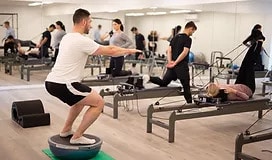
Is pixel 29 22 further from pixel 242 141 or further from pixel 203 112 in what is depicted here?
pixel 242 141

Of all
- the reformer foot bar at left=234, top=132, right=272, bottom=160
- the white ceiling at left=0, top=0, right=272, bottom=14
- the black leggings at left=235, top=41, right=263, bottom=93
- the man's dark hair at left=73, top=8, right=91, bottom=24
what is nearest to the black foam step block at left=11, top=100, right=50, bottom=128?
the man's dark hair at left=73, top=8, right=91, bottom=24

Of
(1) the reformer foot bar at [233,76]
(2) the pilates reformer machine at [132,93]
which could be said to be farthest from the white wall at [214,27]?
(2) the pilates reformer machine at [132,93]

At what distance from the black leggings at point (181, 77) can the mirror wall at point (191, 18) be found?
3.06 m

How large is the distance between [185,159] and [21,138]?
1776 millimetres

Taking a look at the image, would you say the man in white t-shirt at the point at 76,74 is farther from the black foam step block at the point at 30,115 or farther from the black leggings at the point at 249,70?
the black leggings at the point at 249,70

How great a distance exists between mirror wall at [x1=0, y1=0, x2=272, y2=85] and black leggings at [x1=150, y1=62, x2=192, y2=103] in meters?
3.06

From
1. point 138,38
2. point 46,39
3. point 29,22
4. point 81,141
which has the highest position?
point 29,22

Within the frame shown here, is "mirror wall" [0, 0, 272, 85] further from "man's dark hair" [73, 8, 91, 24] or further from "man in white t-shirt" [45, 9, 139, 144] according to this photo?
"man in white t-shirt" [45, 9, 139, 144]

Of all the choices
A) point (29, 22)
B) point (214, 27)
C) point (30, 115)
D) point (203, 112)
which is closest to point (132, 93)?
point (203, 112)

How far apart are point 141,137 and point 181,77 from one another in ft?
4.51

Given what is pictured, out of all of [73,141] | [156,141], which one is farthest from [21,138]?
[156,141]

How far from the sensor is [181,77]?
513 centimetres

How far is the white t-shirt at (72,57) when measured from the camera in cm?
310

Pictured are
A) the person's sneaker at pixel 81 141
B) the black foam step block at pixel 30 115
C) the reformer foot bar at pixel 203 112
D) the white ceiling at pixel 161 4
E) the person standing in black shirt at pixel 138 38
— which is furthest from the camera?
the person standing in black shirt at pixel 138 38
